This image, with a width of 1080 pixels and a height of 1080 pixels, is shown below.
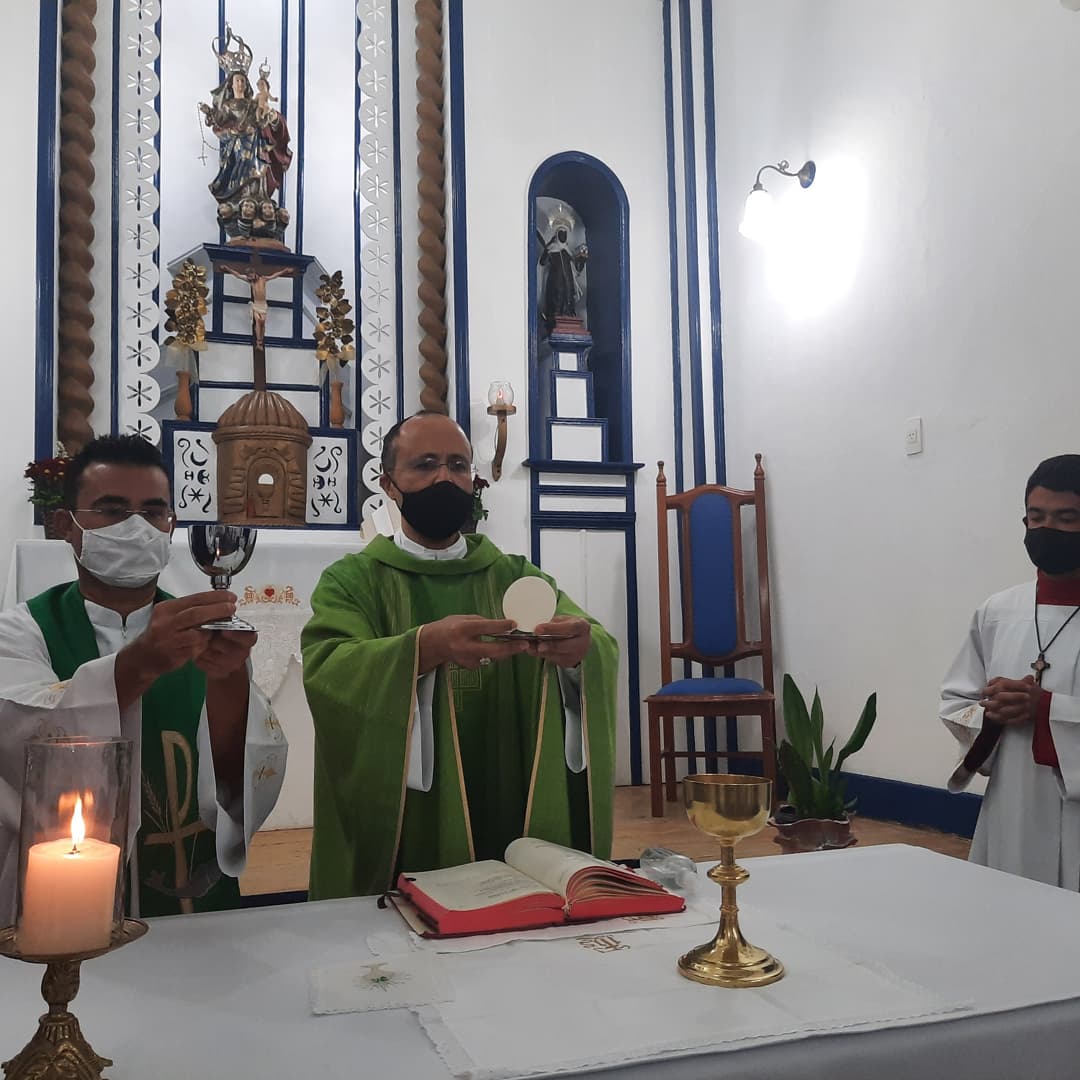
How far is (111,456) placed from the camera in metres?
1.89

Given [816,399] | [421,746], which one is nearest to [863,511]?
[816,399]

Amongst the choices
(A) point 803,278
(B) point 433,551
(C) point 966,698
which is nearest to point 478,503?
(A) point 803,278

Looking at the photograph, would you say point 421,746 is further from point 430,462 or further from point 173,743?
point 430,462

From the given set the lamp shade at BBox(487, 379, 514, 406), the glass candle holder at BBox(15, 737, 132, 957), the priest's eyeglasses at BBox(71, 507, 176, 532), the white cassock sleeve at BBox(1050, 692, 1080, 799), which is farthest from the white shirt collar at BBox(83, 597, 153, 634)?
the lamp shade at BBox(487, 379, 514, 406)

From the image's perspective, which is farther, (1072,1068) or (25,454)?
(25,454)

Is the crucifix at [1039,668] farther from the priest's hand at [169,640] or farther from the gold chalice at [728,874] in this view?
the priest's hand at [169,640]

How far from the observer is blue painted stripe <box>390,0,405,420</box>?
18.5 feet

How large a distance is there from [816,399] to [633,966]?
14.0 feet

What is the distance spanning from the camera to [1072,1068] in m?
0.98

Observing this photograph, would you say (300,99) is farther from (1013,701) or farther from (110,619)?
(1013,701)

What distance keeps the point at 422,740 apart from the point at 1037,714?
1441mm

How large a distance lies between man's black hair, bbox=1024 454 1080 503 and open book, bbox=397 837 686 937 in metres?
1.58

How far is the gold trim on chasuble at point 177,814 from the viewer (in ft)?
6.20

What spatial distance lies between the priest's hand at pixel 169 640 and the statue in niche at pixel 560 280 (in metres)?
4.66
